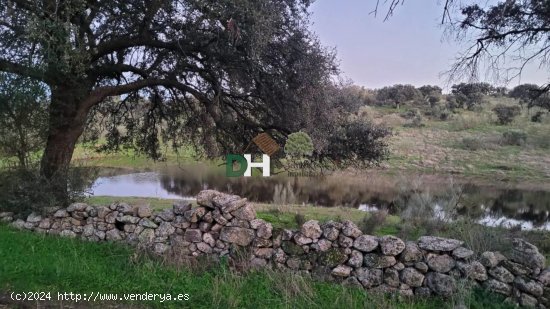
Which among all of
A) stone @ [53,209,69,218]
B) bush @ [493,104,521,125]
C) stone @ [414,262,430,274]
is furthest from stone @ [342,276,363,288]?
bush @ [493,104,521,125]

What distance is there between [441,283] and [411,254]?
54 cm

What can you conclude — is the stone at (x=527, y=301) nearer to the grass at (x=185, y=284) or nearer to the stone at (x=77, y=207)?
the grass at (x=185, y=284)

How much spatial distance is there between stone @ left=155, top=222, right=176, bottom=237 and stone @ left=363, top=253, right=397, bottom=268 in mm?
3383

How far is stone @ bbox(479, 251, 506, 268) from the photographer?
633cm

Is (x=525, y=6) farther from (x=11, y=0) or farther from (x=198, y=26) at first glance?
(x=11, y=0)

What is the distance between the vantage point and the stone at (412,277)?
21.5 feet

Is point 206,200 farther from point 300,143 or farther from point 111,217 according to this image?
point 300,143

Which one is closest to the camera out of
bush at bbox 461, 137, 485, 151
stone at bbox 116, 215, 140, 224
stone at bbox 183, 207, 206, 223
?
stone at bbox 183, 207, 206, 223

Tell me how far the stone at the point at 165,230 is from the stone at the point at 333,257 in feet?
8.89

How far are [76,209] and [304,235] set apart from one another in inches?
197

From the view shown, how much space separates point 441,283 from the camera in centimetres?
642

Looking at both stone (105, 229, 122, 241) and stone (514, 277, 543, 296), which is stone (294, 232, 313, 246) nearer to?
stone (514, 277, 543, 296)

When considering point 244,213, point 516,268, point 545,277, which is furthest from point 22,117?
point 545,277

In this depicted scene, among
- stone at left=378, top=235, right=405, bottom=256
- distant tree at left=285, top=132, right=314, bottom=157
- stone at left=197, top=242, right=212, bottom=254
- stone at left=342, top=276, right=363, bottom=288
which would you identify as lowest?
stone at left=342, top=276, right=363, bottom=288
